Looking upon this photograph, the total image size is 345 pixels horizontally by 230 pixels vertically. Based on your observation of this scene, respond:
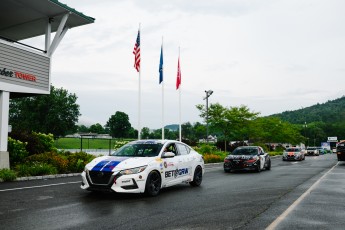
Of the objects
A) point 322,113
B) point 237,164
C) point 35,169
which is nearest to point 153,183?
point 35,169

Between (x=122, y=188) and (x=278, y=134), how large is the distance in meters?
58.1

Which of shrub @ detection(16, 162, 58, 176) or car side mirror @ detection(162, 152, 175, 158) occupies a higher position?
car side mirror @ detection(162, 152, 175, 158)

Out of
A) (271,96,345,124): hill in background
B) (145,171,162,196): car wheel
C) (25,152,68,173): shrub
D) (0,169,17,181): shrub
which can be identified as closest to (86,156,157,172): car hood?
(145,171,162,196): car wheel

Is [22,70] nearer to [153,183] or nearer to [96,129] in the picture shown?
[153,183]

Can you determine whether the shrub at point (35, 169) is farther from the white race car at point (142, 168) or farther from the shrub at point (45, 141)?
the white race car at point (142, 168)

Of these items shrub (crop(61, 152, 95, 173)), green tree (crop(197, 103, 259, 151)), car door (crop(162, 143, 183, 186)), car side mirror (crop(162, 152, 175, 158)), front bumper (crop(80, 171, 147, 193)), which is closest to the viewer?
front bumper (crop(80, 171, 147, 193))

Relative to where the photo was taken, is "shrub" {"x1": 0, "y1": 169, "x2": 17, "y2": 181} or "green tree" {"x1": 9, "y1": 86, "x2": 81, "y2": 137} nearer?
"shrub" {"x1": 0, "y1": 169, "x2": 17, "y2": 181}

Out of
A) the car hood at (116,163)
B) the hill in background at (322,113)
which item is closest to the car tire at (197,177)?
the car hood at (116,163)

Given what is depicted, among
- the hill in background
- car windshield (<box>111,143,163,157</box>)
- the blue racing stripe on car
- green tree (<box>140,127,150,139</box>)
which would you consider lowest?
the blue racing stripe on car

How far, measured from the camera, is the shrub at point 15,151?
1703 centimetres

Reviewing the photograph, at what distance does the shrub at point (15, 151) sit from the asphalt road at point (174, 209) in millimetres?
5922

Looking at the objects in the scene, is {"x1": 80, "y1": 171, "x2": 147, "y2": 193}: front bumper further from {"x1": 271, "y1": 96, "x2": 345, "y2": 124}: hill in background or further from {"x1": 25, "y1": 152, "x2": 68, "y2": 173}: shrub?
{"x1": 271, "y1": 96, "x2": 345, "y2": 124}: hill in background

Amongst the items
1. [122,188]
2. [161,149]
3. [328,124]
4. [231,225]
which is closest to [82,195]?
[122,188]

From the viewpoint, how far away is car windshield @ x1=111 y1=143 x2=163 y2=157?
34.7ft
